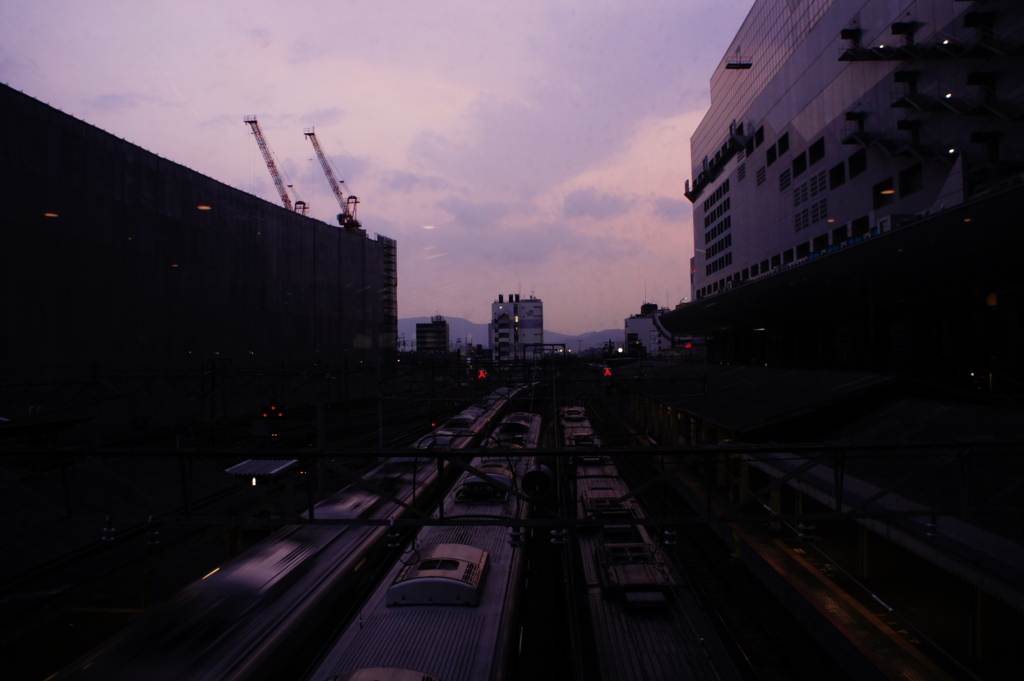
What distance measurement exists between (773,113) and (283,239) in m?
28.3

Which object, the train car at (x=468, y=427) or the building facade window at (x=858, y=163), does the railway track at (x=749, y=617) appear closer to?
the train car at (x=468, y=427)

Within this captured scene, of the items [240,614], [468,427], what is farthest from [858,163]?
[240,614]

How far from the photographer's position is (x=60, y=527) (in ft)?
29.3

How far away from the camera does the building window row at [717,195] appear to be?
3656cm

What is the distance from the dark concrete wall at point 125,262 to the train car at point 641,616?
17.8 metres

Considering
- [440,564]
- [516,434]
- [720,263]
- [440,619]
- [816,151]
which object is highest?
[816,151]

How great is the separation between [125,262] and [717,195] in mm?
36854

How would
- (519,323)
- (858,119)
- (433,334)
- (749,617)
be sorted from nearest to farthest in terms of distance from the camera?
(749,617)
(858,119)
(519,323)
(433,334)

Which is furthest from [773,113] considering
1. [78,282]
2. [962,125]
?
[78,282]

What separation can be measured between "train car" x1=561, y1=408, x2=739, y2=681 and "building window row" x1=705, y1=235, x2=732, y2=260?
32375mm

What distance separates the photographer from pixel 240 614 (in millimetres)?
5629

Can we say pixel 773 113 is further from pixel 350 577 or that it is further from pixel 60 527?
pixel 60 527

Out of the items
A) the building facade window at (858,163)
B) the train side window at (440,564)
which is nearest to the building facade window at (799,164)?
the building facade window at (858,163)

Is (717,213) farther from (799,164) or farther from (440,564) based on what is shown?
(440,564)
